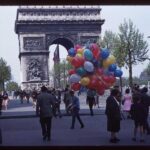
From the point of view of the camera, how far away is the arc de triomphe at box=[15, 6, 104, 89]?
73500mm

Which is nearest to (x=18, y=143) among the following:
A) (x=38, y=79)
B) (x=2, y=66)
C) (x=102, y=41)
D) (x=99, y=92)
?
(x=99, y=92)

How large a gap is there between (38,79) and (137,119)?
2240 inches

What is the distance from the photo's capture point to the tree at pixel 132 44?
2168 inches

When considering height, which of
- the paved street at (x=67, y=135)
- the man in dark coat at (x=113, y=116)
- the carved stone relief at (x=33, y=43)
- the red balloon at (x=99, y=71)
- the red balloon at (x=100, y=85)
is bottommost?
the paved street at (x=67, y=135)

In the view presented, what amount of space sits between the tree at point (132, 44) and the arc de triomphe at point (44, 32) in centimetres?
1692

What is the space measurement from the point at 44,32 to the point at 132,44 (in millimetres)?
22433

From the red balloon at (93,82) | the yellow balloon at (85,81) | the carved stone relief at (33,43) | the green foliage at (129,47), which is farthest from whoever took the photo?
the carved stone relief at (33,43)

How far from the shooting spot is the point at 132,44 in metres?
56.1

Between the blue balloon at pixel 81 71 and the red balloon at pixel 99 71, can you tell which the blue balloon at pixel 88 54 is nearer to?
the blue balloon at pixel 81 71

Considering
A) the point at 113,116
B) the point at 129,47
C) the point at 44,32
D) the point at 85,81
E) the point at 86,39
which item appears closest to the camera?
the point at 113,116

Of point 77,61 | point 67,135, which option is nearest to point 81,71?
point 77,61

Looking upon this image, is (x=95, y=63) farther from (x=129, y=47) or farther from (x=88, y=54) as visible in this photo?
(x=129, y=47)

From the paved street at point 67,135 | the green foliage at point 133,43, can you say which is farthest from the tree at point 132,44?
the paved street at point 67,135

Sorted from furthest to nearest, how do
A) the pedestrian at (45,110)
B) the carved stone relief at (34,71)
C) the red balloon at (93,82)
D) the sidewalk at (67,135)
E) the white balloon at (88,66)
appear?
the carved stone relief at (34,71)
the red balloon at (93,82)
the white balloon at (88,66)
the pedestrian at (45,110)
the sidewalk at (67,135)
